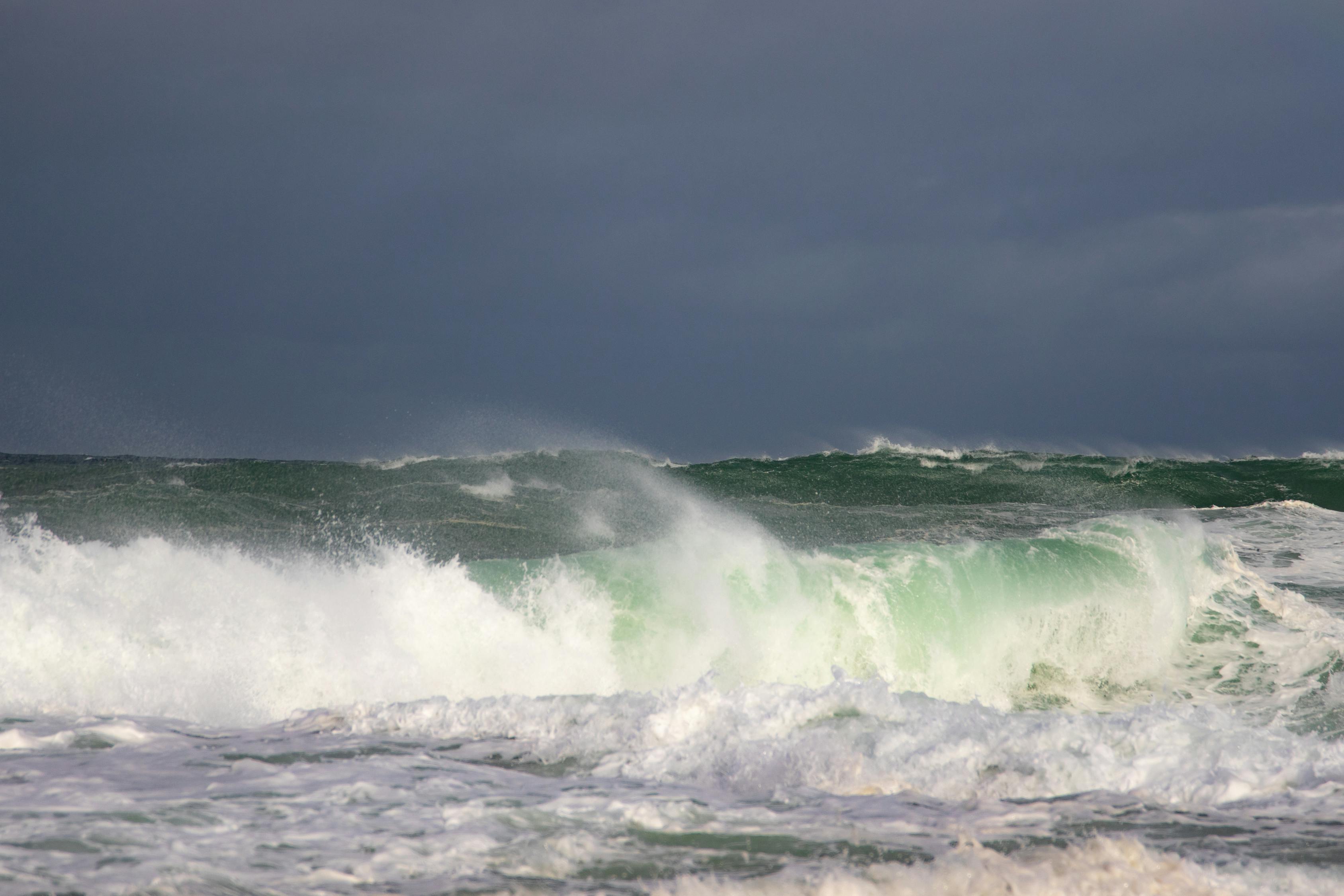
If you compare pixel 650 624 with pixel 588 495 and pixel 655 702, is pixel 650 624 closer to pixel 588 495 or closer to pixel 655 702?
pixel 655 702

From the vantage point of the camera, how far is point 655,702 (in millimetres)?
5117

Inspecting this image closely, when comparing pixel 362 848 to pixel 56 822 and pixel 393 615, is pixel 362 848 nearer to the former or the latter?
pixel 56 822

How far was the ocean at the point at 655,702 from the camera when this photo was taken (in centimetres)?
330

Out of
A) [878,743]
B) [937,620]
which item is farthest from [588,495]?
[878,743]

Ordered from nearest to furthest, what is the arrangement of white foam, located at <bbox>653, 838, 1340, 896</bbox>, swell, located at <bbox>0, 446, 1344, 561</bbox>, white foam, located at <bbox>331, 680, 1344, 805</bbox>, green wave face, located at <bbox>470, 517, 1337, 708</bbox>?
white foam, located at <bbox>653, 838, 1340, 896</bbox>
white foam, located at <bbox>331, 680, 1344, 805</bbox>
green wave face, located at <bbox>470, 517, 1337, 708</bbox>
swell, located at <bbox>0, 446, 1344, 561</bbox>

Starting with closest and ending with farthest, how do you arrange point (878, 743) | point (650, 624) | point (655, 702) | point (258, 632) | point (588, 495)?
point (878, 743) < point (655, 702) < point (258, 632) < point (650, 624) < point (588, 495)

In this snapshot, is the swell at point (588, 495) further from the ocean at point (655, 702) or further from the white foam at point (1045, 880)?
the white foam at point (1045, 880)

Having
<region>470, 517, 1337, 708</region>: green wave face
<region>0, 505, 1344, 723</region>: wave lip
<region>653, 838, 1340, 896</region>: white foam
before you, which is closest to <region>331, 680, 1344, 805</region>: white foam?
<region>653, 838, 1340, 896</region>: white foam

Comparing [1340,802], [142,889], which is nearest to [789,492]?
[1340,802]

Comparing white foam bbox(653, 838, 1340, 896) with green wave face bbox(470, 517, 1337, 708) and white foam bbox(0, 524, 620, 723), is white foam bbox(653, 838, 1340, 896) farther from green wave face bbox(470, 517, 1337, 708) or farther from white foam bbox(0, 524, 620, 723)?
green wave face bbox(470, 517, 1337, 708)

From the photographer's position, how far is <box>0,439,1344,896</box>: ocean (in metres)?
3.30

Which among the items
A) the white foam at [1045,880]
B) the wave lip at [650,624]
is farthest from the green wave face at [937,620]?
the white foam at [1045,880]

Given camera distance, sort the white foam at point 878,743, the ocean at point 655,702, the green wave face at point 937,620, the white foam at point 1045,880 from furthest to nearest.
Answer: the green wave face at point 937,620 < the white foam at point 878,743 < the ocean at point 655,702 < the white foam at point 1045,880

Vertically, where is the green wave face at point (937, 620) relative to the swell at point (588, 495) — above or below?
below
